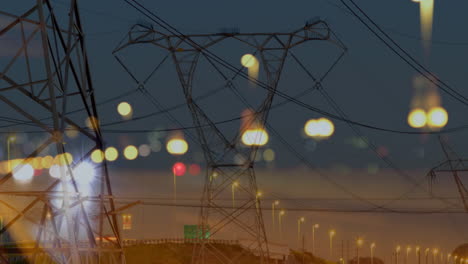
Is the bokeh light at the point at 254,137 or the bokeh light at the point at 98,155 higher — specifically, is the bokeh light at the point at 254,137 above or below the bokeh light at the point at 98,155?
above

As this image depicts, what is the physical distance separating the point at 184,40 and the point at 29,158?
26214 millimetres

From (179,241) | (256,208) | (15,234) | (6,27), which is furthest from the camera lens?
(179,241)

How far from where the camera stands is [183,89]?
5719 centimetres

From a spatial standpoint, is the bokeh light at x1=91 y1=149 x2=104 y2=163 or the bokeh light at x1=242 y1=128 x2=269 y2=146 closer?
the bokeh light at x1=91 y1=149 x2=104 y2=163

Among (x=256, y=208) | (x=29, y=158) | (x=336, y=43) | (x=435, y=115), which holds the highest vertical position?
(x=336, y=43)

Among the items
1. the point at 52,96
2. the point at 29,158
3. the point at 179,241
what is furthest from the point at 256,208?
the point at 179,241

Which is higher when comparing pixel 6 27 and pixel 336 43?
pixel 336 43

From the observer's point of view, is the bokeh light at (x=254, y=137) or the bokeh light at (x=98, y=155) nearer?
the bokeh light at (x=98, y=155)

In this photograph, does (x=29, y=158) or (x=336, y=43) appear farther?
(x=336, y=43)

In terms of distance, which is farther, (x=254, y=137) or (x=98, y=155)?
(x=254, y=137)

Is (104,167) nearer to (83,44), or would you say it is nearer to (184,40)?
(83,44)

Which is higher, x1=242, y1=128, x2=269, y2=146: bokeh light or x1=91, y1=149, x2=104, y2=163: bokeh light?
x1=242, y1=128, x2=269, y2=146: bokeh light

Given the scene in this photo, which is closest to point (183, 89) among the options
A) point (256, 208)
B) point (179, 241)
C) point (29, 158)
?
point (256, 208)

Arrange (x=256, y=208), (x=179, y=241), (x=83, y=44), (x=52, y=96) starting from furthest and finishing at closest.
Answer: (x=179, y=241) → (x=256, y=208) → (x=83, y=44) → (x=52, y=96)
